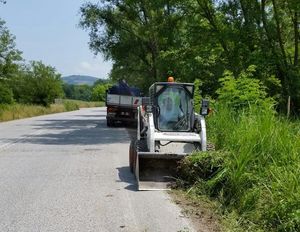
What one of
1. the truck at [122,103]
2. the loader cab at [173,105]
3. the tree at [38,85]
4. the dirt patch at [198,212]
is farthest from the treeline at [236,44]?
the tree at [38,85]

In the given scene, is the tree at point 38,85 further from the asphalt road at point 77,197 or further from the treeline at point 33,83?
the asphalt road at point 77,197

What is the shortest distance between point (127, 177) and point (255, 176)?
12.8ft

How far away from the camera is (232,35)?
23.2 metres

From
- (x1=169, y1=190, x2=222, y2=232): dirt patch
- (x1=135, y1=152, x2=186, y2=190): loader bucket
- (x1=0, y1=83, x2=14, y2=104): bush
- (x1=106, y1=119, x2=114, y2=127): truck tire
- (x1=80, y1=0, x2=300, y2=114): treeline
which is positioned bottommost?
(x1=106, y1=119, x2=114, y2=127): truck tire

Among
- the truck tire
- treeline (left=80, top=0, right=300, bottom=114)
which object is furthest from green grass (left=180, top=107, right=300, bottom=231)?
the truck tire

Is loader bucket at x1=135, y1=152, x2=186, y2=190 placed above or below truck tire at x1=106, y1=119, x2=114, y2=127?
above

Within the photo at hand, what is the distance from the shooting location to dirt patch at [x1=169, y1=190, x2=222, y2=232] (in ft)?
22.8

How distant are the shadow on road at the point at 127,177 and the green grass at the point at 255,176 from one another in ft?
3.44

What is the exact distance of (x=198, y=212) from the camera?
7.76 meters

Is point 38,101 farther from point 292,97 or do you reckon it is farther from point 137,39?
point 292,97

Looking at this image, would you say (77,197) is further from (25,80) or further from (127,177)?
(25,80)

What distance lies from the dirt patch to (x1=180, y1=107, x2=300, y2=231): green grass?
0.22m

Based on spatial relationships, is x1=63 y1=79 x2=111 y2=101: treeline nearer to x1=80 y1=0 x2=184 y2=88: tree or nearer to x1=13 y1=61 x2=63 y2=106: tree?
x1=13 y1=61 x2=63 y2=106: tree

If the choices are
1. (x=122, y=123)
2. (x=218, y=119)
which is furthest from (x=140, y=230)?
(x=122, y=123)
